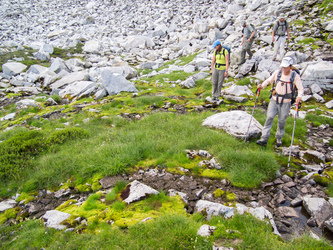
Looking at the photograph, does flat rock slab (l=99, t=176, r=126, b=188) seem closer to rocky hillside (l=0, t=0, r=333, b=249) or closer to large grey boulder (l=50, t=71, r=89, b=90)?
rocky hillside (l=0, t=0, r=333, b=249)

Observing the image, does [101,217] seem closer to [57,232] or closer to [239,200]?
[57,232]

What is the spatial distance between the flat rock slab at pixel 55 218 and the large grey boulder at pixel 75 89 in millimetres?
11978

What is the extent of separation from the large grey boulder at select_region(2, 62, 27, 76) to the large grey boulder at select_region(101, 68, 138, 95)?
14007mm

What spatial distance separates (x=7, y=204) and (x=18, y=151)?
95.7 inches

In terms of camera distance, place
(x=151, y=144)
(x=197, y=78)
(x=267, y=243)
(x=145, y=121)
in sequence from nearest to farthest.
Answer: (x=267, y=243)
(x=151, y=144)
(x=145, y=121)
(x=197, y=78)

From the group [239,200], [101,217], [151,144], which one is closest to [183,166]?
[151,144]

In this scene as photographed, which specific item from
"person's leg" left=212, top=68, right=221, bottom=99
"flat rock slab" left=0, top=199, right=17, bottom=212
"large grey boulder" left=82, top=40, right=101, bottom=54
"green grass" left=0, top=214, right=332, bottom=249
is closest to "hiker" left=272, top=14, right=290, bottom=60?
"person's leg" left=212, top=68, right=221, bottom=99

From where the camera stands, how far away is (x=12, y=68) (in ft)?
72.1

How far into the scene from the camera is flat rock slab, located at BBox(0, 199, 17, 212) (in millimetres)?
5513

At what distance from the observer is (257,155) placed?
6402mm

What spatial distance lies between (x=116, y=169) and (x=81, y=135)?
333 cm

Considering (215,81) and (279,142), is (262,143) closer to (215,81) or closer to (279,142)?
(279,142)

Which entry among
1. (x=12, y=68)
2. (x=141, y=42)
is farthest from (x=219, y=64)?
(x=141, y=42)

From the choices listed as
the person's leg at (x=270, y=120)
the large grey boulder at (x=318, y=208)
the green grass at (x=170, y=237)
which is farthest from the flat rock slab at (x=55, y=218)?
the person's leg at (x=270, y=120)
